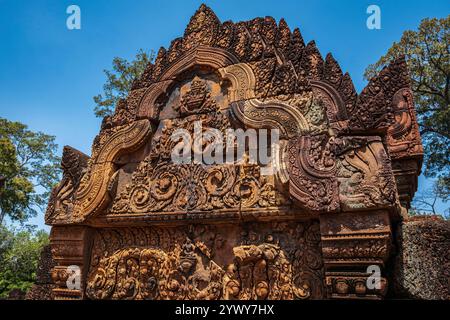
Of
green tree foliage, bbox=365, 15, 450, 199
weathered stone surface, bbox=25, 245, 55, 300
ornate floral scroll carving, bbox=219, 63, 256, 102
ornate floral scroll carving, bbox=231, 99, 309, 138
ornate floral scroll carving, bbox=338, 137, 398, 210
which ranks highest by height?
green tree foliage, bbox=365, 15, 450, 199

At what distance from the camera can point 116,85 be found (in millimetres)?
17609

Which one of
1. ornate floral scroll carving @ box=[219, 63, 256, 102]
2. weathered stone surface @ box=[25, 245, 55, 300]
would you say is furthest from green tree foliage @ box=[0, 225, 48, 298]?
ornate floral scroll carving @ box=[219, 63, 256, 102]

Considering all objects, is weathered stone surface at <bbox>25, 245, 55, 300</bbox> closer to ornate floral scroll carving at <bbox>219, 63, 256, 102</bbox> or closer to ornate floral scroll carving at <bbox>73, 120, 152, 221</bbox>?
ornate floral scroll carving at <bbox>73, 120, 152, 221</bbox>

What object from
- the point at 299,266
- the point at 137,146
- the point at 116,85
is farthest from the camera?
the point at 116,85

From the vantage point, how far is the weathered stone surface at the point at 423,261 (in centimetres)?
299

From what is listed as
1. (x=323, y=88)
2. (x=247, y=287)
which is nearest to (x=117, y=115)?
(x=247, y=287)

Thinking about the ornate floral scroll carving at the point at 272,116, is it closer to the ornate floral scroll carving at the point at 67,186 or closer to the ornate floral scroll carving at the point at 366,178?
the ornate floral scroll carving at the point at 366,178

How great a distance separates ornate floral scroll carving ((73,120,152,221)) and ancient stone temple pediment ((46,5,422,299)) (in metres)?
0.02

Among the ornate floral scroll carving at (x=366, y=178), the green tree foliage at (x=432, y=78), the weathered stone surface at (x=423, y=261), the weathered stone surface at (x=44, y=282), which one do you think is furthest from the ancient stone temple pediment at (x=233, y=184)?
the green tree foliage at (x=432, y=78)

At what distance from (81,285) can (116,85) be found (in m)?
14.9

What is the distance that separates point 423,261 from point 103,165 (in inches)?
139

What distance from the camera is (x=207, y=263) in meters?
3.76

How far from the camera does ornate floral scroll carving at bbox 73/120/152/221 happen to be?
4191mm

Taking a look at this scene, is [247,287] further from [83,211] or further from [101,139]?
[101,139]
